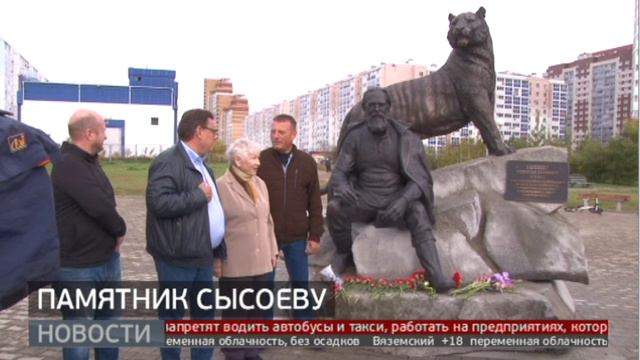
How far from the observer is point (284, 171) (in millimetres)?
5082

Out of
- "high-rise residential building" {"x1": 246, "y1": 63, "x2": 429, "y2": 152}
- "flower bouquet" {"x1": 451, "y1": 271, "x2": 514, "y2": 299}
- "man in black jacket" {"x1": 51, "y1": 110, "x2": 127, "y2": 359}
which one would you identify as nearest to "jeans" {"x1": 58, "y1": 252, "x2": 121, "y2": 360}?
"man in black jacket" {"x1": 51, "y1": 110, "x2": 127, "y2": 359}

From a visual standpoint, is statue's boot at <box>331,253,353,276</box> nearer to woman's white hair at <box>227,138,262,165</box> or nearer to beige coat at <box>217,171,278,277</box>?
beige coat at <box>217,171,278,277</box>

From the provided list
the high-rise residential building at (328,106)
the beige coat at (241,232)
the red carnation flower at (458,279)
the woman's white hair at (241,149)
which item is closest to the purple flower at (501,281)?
the red carnation flower at (458,279)

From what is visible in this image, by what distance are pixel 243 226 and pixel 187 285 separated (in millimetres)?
569

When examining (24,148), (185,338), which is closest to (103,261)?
(185,338)

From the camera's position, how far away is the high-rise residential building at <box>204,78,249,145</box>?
90938mm

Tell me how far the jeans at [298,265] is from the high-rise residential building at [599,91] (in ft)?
230

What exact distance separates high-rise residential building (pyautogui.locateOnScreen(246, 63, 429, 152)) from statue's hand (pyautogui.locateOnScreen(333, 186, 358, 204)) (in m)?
57.2

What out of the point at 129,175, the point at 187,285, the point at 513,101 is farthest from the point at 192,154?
the point at 513,101

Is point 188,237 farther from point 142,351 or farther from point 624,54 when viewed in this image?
point 624,54
